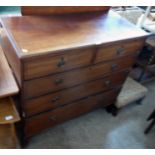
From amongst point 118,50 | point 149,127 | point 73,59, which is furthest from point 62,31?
point 149,127

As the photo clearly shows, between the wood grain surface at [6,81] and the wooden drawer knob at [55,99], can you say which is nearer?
the wood grain surface at [6,81]

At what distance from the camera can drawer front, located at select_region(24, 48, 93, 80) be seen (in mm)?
1036

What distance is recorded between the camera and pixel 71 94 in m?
1.39

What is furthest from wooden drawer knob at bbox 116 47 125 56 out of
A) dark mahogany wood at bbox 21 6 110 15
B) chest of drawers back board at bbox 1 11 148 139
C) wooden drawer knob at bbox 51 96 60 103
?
wooden drawer knob at bbox 51 96 60 103

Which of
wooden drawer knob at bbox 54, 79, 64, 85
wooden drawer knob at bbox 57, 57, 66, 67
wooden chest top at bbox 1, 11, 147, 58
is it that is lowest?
wooden drawer knob at bbox 54, 79, 64, 85

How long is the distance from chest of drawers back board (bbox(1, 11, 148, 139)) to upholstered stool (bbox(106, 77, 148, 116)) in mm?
256

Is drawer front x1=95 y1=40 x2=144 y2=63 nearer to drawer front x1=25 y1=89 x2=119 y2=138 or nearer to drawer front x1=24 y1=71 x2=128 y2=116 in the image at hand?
drawer front x1=24 y1=71 x2=128 y2=116

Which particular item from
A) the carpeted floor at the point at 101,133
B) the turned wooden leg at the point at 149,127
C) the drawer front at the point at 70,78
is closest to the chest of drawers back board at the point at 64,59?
the drawer front at the point at 70,78

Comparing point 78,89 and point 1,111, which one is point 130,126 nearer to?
point 78,89

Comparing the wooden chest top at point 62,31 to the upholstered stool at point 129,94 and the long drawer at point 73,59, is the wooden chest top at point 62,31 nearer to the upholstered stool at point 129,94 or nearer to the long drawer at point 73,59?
the long drawer at point 73,59

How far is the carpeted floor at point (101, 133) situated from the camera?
63.6 inches

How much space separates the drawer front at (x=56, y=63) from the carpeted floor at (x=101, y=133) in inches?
28.3

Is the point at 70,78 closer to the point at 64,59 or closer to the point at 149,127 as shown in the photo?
the point at 64,59

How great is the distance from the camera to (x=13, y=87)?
1131 millimetres
